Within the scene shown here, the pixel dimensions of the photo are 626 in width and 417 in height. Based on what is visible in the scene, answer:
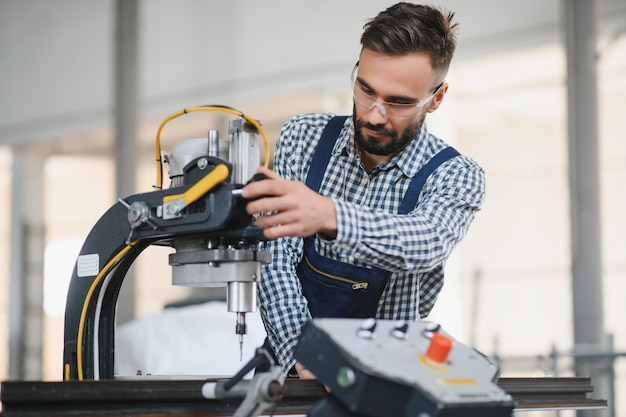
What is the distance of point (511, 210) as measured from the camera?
13.8ft

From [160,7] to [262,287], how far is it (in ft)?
13.8

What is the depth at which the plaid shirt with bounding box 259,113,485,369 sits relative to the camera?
4.87ft

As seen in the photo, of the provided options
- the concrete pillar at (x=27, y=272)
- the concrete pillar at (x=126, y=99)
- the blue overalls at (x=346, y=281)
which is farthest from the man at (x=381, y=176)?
the concrete pillar at (x=27, y=272)

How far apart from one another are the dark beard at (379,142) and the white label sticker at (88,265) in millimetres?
513

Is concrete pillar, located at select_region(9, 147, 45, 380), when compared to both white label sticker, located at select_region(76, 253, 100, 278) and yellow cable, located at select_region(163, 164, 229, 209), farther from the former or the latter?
yellow cable, located at select_region(163, 164, 229, 209)

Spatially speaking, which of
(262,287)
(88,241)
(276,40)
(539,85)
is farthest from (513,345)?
(88,241)

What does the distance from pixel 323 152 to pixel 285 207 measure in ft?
1.96

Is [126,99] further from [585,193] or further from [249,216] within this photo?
[249,216]

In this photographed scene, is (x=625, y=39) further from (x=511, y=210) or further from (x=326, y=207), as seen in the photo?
(x=326, y=207)

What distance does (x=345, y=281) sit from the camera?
1624 millimetres

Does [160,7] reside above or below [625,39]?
above

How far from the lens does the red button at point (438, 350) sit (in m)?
1.02

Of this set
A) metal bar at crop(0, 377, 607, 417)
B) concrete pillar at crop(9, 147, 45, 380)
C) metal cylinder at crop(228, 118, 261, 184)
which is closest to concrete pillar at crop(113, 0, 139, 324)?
concrete pillar at crop(9, 147, 45, 380)

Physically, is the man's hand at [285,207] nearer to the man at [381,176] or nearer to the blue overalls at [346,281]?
the man at [381,176]
